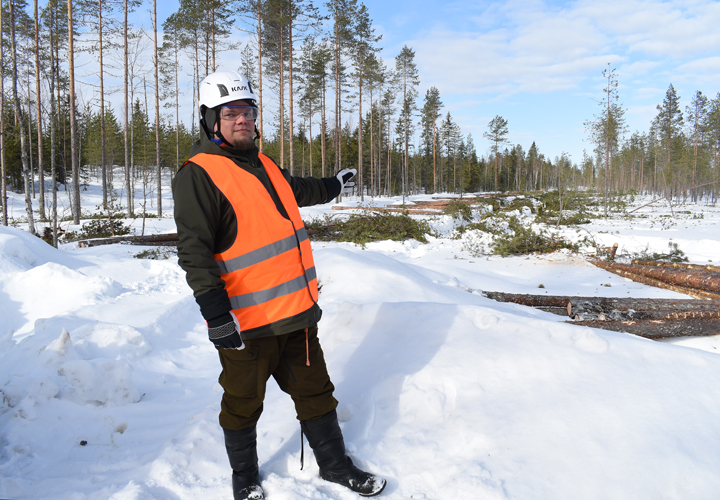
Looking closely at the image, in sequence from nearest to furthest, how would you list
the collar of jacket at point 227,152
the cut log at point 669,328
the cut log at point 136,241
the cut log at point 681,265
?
the collar of jacket at point 227,152, the cut log at point 669,328, the cut log at point 681,265, the cut log at point 136,241

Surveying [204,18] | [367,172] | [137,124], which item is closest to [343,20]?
[204,18]

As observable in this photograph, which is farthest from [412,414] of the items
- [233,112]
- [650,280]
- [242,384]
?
[650,280]

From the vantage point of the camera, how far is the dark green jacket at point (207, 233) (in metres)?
1.81

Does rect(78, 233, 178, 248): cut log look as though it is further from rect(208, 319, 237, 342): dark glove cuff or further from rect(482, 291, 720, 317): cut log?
rect(208, 319, 237, 342): dark glove cuff

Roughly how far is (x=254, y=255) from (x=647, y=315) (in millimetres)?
4704

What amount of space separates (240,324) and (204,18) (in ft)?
84.3

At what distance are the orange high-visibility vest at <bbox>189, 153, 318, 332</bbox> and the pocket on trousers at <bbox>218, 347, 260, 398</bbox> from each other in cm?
14

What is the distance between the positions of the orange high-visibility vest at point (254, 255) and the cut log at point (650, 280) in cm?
630

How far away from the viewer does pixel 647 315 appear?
4.53 metres

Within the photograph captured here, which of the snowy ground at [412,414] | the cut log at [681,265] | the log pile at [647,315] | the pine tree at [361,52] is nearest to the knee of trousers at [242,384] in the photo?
the snowy ground at [412,414]

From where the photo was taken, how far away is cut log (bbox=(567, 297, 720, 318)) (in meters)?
4.62

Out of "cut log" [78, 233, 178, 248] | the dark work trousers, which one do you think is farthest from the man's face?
"cut log" [78, 233, 178, 248]

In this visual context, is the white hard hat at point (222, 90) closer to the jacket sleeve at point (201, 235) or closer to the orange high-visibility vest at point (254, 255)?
the orange high-visibility vest at point (254, 255)

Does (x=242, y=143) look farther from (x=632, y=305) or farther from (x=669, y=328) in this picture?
(x=632, y=305)
